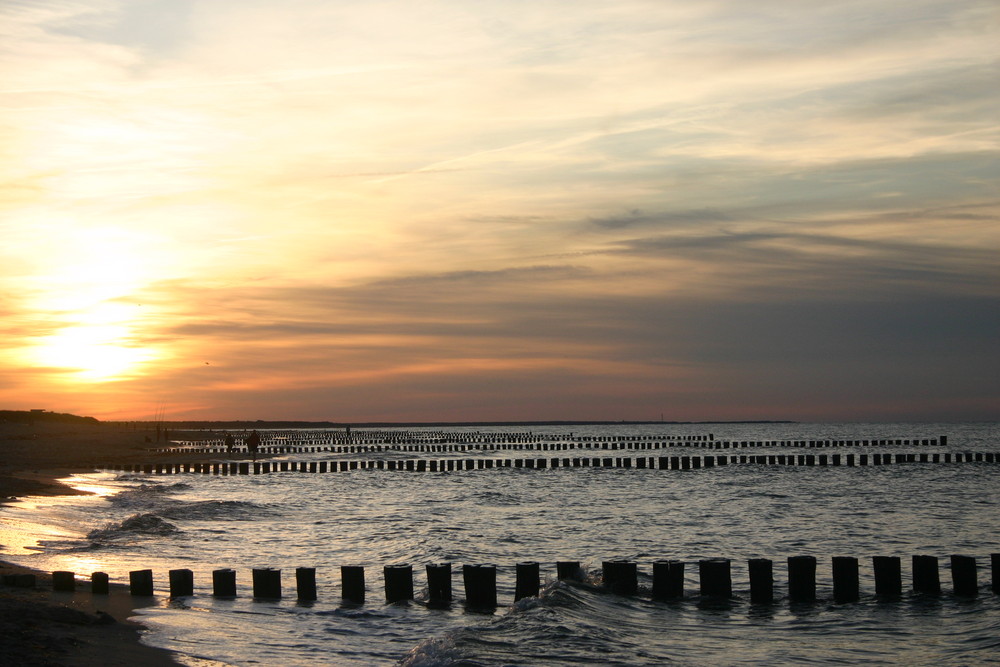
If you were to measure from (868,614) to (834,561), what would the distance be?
138 centimetres

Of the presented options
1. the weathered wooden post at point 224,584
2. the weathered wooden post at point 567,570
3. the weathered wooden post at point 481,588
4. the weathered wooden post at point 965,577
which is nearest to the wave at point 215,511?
the weathered wooden post at point 224,584

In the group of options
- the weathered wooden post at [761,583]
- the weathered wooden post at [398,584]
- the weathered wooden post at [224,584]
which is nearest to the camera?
the weathered wooden post at [224,584]

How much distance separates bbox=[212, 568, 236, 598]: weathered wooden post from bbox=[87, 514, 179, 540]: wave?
789 cm

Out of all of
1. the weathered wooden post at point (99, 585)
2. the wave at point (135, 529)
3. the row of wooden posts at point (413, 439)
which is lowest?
the row of wooden posts at point (413, 439)

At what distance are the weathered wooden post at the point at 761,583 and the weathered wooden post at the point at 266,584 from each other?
21.8 feet

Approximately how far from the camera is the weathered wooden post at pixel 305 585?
1414cm

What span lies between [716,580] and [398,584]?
4590 mm

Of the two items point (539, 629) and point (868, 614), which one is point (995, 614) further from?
point (539, 629)

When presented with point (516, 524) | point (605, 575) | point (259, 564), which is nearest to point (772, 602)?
point (605, 575)

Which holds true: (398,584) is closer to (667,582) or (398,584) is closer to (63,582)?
(667,582)

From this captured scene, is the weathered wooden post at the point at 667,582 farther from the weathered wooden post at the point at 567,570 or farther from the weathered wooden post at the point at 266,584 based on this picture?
the weathered wooden post at the point at 266,584

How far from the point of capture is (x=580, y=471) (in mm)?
57562

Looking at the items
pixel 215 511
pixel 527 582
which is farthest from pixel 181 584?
pixel 215 511

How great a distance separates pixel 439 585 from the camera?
1430cm
